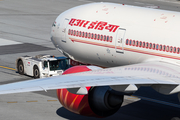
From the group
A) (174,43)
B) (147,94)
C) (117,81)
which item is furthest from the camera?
(147,94)

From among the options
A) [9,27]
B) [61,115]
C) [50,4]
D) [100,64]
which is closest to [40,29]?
[9,27]

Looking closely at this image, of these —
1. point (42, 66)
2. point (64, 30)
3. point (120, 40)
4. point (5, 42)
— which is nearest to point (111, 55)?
point (120, 40)

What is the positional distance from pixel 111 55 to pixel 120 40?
5.03ft

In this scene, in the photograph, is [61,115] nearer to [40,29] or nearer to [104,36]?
[104,36]

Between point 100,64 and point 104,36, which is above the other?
point 104,36

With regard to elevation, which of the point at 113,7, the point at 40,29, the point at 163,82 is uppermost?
the point at 113,7

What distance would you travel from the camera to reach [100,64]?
33.0m

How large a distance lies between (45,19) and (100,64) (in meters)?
39.5

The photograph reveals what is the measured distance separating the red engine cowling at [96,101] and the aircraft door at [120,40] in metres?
6.43

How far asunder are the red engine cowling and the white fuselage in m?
5.77

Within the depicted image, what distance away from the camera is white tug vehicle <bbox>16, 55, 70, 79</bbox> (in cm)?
3706

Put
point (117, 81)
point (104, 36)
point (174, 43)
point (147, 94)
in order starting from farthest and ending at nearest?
point (147, 94)
point (104, 36)
point (174, 43)
point (117, 81)

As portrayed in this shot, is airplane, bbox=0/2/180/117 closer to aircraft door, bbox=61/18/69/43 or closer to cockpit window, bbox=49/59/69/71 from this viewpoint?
aircraft door, bbox=61/18/69/43

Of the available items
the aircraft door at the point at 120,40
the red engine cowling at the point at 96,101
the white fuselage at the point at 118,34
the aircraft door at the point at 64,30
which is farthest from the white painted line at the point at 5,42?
the red engine cowling at the point at 96,101
